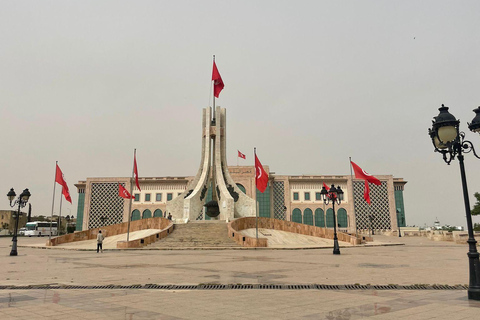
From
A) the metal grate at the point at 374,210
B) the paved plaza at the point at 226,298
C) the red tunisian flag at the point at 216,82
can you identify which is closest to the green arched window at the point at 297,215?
the metal grate at the point at 374,210

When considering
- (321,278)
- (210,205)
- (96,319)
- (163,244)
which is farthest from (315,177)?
(96,319)

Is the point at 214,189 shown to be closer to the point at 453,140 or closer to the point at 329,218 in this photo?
the point at 329,218

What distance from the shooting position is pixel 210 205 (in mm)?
33281

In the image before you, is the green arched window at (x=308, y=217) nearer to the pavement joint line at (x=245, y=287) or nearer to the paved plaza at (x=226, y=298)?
the paved plaza at (x=226, y=298)

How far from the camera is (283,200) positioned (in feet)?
189

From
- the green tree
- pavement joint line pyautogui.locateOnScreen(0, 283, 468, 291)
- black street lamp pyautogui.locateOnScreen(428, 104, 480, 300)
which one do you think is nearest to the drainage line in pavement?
pavement joint line pyautogui.locateOnScreen(0, 283, 468, 291)

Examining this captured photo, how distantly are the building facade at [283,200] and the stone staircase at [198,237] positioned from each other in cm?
2744

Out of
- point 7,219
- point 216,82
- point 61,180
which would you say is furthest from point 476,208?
point 7,219

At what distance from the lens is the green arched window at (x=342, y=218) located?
56.7m

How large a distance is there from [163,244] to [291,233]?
38.6 ft

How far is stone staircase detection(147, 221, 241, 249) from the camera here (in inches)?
A: 898

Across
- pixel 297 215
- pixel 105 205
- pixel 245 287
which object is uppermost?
pixel 105 205

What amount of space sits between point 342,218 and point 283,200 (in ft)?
32.3

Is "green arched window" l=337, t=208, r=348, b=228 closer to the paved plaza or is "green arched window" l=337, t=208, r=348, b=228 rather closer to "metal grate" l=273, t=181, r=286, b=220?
"metal grate" l=273, t=181, r=286, b=220
